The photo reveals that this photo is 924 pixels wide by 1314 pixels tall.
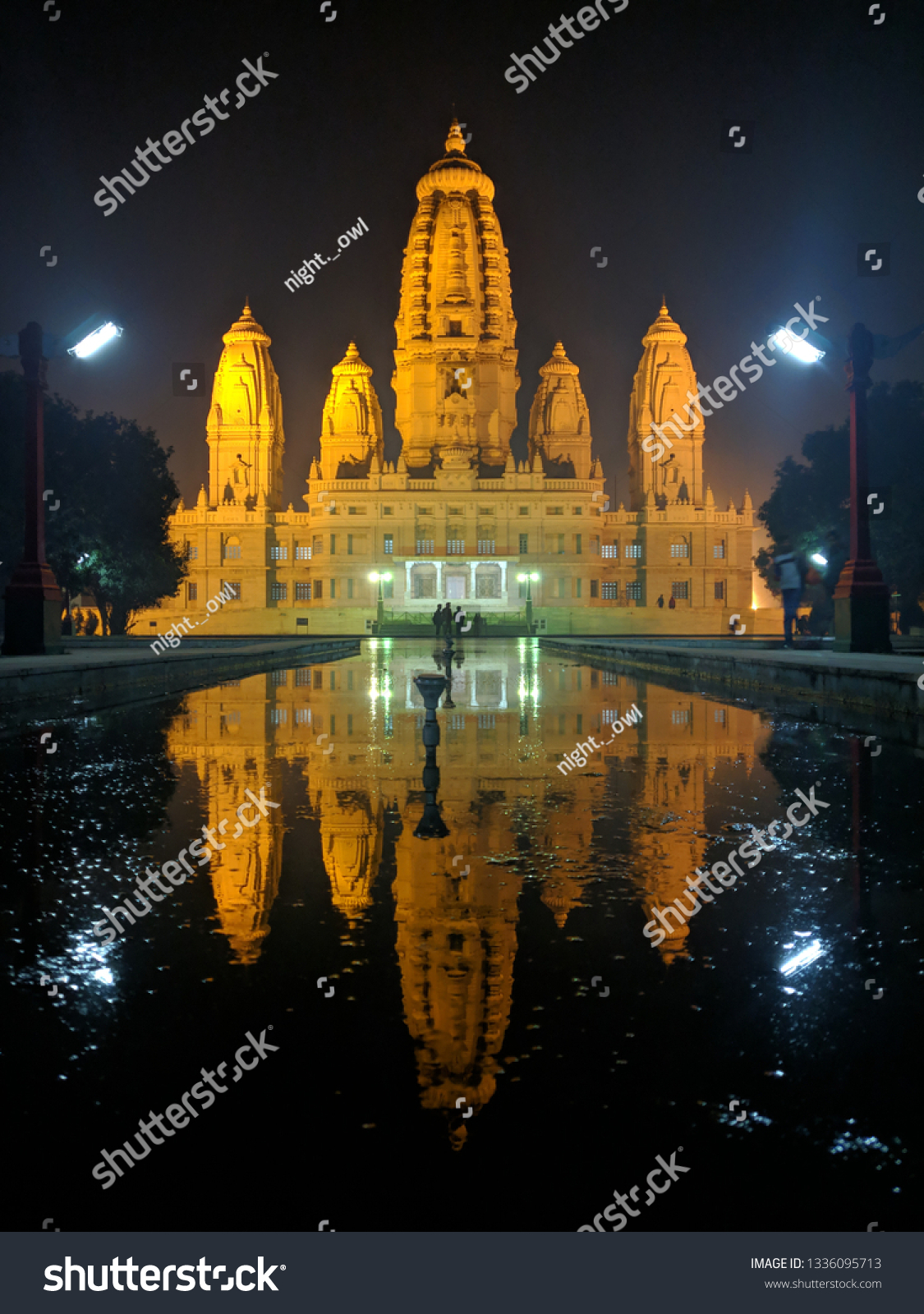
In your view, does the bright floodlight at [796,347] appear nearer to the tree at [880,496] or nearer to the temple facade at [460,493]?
the tree at [880,496]

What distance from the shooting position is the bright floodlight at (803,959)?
3799 millimetres

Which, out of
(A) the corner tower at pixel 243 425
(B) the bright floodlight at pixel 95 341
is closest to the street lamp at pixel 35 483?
(B) the bright floodlight at pixel 95 341

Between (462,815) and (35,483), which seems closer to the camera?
(462,815)

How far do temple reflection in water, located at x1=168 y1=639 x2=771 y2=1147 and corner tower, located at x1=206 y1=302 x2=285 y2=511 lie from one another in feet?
292

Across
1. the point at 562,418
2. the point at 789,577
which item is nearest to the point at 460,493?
the point at 562,418

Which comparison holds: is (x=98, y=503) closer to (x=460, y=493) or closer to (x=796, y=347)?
(x=796, y=347)

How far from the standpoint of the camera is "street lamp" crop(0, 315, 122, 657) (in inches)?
733

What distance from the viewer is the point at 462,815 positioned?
6910mm

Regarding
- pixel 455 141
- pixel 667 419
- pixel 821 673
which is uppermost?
pixel 455 141

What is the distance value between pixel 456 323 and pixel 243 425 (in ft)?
78.7

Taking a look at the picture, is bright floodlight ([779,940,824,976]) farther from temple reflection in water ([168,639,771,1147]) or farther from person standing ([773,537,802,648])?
person standing ([773,537,802,648])

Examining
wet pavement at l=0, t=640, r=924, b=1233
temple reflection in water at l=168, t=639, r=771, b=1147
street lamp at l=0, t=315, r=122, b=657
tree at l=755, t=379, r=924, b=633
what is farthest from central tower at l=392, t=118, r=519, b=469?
wet pavement at l=0, t=640, r=924, b=1233

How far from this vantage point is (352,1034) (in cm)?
318

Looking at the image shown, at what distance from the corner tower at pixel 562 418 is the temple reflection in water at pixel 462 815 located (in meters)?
91.2
